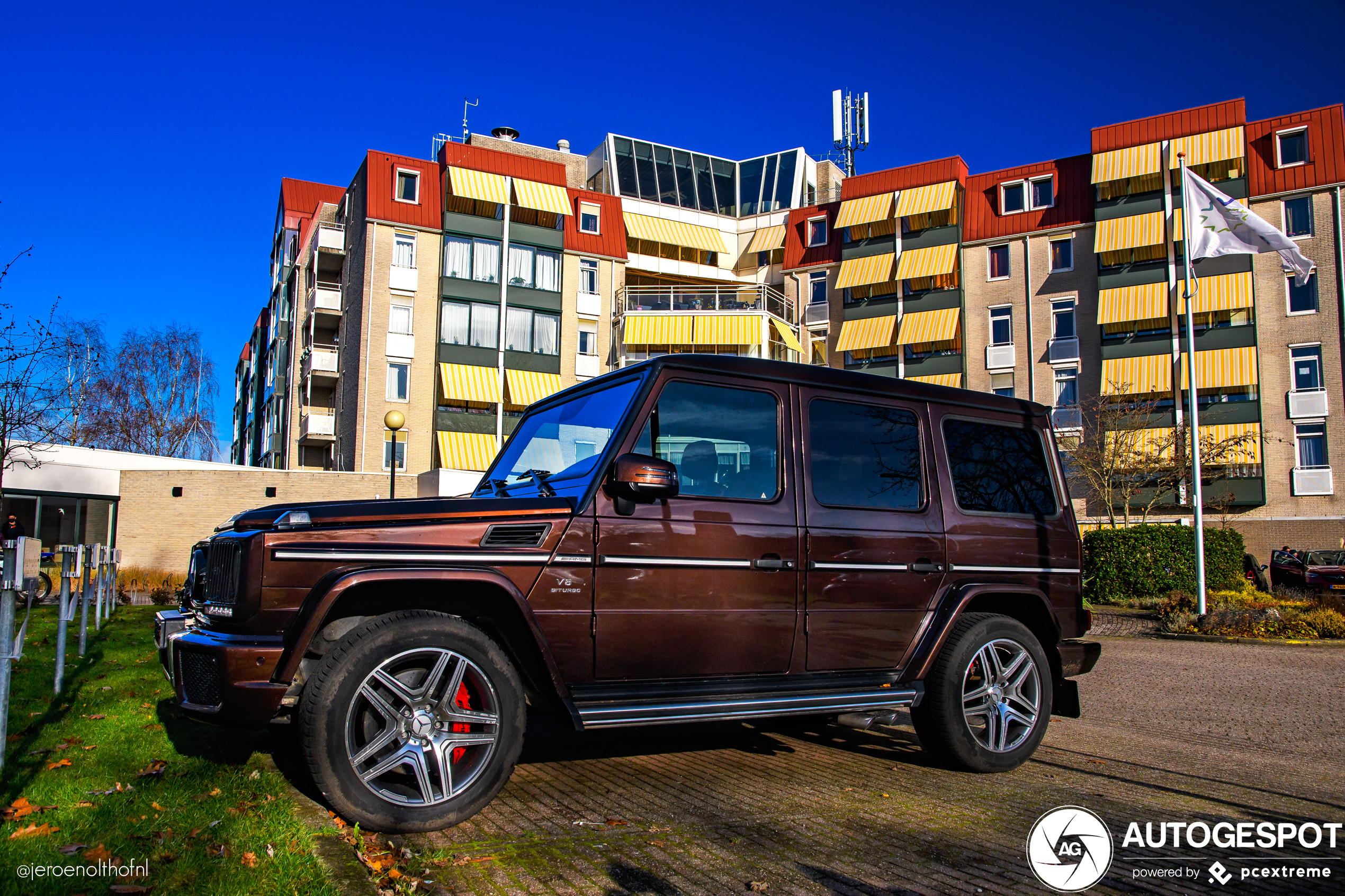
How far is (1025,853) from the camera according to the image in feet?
13.0

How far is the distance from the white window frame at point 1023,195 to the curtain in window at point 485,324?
2345 cm

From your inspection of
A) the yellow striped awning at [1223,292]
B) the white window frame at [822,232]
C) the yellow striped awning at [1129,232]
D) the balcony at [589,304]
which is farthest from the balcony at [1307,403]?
the balcony at [589,304]

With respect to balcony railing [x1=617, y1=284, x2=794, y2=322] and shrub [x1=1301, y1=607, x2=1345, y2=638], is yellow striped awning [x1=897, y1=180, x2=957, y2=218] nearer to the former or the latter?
balcony railing [x1=617, y1=284, x2=794, y2=322]

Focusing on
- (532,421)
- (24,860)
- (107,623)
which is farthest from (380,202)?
(24,860)

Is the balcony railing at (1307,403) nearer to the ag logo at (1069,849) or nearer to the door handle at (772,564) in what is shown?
the ag logo at (1069,849)

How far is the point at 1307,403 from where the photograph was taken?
34812 millimetres

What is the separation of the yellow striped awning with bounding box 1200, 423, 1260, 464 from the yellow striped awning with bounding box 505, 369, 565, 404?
2589 cm

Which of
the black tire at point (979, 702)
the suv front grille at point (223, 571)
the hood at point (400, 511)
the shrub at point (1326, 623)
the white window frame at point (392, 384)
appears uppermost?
the white window frame at point (392, 384)

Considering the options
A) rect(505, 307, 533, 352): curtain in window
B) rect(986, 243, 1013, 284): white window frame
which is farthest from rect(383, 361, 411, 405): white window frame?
rect(986, 243, 1013, 284): white window frame

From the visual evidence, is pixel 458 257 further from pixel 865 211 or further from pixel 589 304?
pixel 865 211

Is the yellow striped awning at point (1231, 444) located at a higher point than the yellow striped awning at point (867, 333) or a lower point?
lower

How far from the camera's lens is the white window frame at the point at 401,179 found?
39672 millimetres

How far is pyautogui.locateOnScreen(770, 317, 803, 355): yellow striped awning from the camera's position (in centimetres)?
3800

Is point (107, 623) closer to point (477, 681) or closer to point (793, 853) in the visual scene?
point (477, 681)
